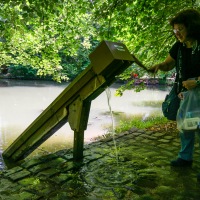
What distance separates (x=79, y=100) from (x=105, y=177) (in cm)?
103

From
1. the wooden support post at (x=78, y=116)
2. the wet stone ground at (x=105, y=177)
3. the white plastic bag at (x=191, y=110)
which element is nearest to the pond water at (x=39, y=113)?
the wet stone ground at (x=105, y=177)

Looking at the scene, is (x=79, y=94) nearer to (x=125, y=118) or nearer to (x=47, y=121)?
(x=47, y=121)

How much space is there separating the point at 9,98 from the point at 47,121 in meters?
12.4

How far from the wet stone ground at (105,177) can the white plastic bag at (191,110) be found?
2.25 ft

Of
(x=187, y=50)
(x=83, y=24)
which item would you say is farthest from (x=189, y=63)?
(x=83, y=24)

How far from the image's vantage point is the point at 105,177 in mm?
3076

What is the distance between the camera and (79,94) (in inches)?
129

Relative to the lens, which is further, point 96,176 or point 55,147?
point 55,147

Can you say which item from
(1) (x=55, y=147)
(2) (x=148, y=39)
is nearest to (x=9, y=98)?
(1) (x=55, y=147)

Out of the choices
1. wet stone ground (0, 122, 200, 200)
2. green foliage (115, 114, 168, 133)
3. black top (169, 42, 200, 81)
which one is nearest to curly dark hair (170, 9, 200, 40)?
black top (169, 42, 200, 81)

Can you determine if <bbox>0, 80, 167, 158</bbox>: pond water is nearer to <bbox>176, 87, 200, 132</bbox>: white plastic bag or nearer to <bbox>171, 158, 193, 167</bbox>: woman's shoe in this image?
<bbox>171, 158, 193, 167</bbox>: woman's shoe

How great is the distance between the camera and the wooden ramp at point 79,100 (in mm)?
2836

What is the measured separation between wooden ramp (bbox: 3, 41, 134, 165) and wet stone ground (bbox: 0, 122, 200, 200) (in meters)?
0.38

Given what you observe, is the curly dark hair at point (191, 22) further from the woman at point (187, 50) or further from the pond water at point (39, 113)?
the pond water at point (39, 113)
